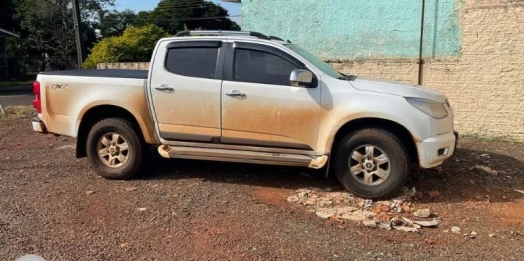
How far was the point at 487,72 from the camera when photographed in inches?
347

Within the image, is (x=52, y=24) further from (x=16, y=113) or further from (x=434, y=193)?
(x=434, y=193)

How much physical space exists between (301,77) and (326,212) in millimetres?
1545

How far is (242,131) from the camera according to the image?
19.0ft

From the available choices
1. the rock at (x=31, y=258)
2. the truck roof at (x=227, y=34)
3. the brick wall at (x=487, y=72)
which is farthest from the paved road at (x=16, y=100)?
the brick wall at (x=487, y=72)

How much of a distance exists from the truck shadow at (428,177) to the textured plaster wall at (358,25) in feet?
9.90

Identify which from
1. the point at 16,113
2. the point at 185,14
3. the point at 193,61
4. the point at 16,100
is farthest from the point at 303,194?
the point at 185,14

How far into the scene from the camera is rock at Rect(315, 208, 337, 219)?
5074 mm

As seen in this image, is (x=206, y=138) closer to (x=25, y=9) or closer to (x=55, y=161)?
(x=55, y=161)

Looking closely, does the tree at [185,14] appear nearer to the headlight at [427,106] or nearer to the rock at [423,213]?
the headlight at [427,106]

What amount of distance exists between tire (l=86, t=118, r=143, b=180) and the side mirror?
2222 millimetres

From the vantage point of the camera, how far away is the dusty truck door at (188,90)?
5.84 metres

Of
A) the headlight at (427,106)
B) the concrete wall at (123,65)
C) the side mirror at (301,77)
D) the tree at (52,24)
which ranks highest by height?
the tree at (52,24)

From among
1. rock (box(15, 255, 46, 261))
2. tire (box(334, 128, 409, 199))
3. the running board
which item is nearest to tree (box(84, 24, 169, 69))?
the running board

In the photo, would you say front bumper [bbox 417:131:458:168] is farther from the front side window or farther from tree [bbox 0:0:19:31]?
tree [bbox 0:0:19:31]
